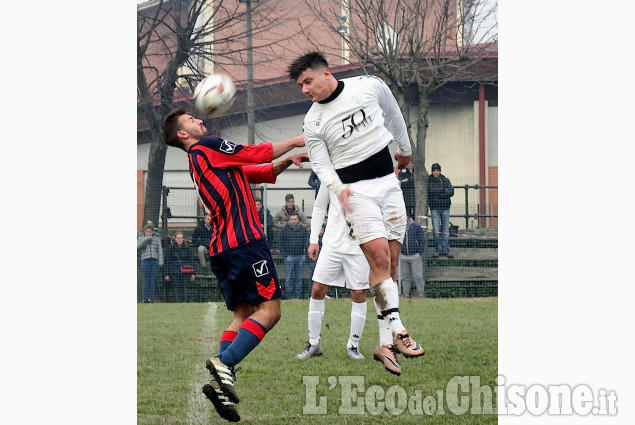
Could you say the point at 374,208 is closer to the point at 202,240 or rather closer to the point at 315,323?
Answer: the point at 315,323

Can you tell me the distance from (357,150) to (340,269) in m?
2.74

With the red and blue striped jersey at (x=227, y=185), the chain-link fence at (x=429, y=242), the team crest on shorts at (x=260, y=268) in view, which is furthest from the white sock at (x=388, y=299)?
the chain-link fence at (x=429, y=242)

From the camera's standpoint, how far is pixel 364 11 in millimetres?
18734

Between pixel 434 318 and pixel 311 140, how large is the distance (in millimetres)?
5849

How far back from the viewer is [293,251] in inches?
621

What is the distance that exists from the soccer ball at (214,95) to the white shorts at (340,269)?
8.95 feet

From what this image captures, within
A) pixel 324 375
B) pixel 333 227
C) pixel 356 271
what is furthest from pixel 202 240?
pixel 324 375

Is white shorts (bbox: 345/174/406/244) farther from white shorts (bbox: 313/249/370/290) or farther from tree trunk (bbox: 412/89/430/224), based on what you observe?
tree trunk (bbox: 412/89/430/224)

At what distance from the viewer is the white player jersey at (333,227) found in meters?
9.42

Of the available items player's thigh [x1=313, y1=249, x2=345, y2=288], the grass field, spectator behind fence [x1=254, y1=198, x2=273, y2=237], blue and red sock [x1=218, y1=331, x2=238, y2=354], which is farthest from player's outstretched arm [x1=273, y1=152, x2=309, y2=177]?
spectator behind fence [x1=254, y1=198, x2=273, y2=237]

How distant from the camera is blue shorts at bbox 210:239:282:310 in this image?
6.55 meters

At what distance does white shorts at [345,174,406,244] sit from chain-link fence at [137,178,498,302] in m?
8.42

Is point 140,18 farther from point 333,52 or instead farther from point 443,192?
point 443,192

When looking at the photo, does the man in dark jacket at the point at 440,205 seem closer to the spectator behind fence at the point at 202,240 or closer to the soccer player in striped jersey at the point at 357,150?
the spectator behind fence at the point at 202,240
